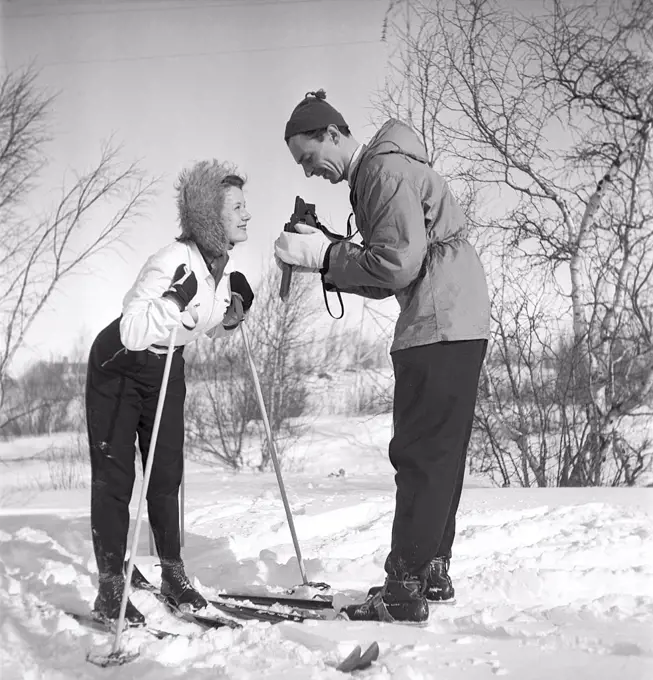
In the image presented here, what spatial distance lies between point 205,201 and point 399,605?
1.40 metres

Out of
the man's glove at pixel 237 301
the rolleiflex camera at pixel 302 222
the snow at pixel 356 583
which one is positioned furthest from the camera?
the man's glove at pixel 237 301

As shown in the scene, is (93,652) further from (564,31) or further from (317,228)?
(564,31)

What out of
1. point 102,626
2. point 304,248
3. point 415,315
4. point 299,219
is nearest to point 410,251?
point 415,315

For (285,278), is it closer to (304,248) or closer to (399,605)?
(304,248)

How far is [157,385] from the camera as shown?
→ 2.31 metres

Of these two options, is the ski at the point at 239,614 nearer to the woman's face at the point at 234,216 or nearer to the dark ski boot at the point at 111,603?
the dark ski boot at the point at 111,603

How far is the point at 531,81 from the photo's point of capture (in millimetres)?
5234

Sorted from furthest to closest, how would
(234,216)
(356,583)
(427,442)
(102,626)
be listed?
1. (356,583)
2. (234,216)
3. (102,626)
4. (427,442)

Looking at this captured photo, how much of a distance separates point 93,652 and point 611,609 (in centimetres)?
149

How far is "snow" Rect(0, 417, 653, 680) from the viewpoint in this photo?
5.81 ft

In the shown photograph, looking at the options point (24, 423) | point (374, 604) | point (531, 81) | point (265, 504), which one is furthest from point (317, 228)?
point (24, 423)

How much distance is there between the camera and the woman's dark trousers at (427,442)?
2.04 metres

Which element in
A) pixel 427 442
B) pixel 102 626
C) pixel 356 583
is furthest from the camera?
pixel 356 583

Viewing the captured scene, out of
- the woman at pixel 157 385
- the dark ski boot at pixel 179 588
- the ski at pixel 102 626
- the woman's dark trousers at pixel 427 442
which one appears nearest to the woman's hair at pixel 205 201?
the woman at pixel 157 385
